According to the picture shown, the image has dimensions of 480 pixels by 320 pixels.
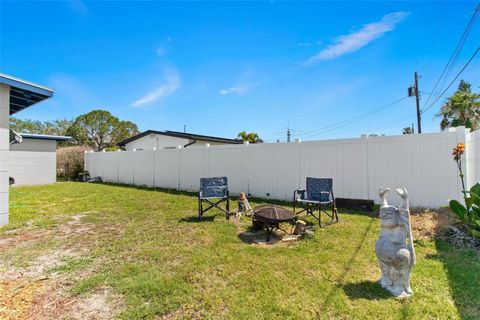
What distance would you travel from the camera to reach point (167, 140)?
52.5 ft

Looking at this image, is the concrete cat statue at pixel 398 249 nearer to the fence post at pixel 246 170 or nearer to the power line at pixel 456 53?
the fence post at pixel 246 170

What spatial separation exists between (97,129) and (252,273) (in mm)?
25342

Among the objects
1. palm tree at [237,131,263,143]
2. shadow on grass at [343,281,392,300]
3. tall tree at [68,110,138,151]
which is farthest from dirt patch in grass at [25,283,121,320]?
palm tree at [237,131,263,143]

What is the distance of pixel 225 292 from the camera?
265 cm

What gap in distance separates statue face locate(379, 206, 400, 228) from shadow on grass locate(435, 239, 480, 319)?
0.90m

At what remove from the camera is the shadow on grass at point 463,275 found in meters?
2.33

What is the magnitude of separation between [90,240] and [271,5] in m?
7.07

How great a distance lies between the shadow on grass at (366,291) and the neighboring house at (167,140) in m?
13.0

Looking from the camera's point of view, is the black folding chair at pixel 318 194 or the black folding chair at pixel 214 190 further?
the black folding chair at pixel 214 190

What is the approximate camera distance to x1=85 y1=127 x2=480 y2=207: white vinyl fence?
577 centimetres

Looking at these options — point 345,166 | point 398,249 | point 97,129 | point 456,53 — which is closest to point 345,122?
point 456,53

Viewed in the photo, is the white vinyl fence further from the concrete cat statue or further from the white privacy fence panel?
the concrete cat statue

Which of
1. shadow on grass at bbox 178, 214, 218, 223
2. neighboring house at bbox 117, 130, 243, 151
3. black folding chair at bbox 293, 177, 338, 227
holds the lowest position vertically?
shadow on grass at bbox 178, 214, 218, 223

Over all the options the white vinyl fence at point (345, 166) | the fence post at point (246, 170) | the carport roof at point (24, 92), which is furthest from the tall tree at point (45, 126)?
the fence post at point (246, 170)
